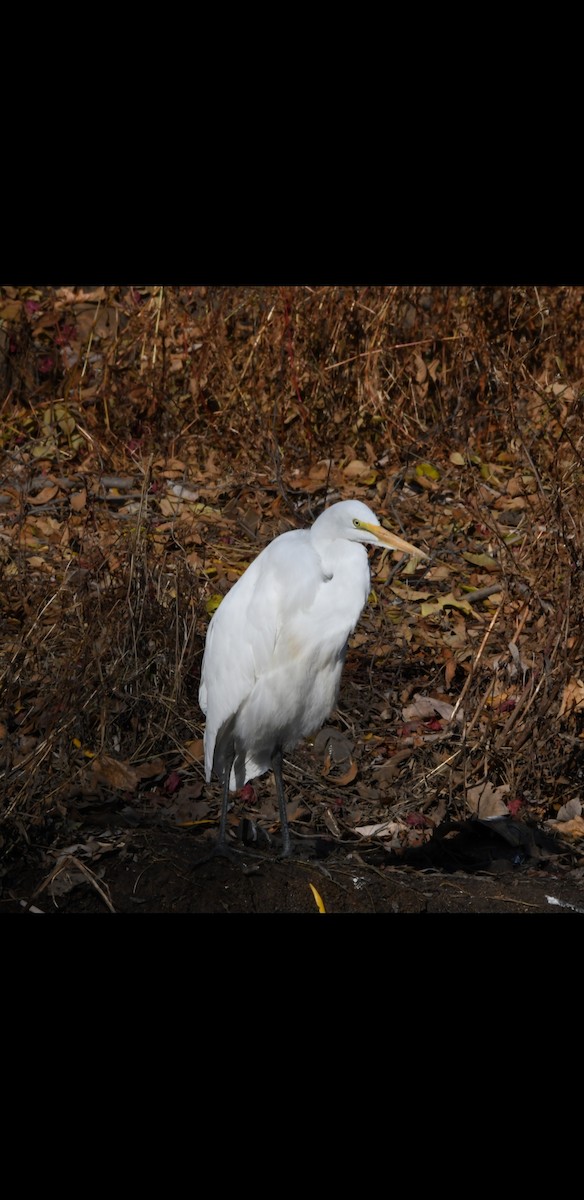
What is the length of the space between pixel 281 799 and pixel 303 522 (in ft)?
4.80

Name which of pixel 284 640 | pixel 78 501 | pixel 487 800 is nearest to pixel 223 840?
pixel 284 640

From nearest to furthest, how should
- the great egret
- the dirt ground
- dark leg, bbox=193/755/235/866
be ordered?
the dirt ground → dark leg, bbox=193/755/235/866 → the great egret

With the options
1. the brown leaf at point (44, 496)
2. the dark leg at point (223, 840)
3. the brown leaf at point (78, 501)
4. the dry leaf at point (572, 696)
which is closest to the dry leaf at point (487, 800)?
the dry leaf at point (572, 696)

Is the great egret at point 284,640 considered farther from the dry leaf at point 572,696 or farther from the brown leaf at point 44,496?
the brown leaf at point 44,496

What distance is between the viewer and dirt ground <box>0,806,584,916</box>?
2.66 metres

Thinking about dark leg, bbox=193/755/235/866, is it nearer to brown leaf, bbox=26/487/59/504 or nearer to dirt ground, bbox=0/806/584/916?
dirt ground, bbox=0/806/584/916

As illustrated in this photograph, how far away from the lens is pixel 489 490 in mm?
4949

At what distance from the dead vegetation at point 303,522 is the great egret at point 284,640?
0.38 meters

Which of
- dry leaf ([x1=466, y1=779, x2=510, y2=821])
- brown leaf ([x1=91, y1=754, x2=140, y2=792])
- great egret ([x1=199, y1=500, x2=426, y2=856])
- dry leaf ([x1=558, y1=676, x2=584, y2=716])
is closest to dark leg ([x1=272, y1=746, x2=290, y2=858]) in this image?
great egret ([x1=199, y1=500, x2=426, y2=856])

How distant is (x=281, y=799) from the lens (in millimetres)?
3299

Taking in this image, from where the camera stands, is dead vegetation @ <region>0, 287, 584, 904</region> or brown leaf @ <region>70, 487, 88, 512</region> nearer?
dead vegetation @ <region>0, 287, 584, 904</region>

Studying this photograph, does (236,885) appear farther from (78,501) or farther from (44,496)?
(44,496)

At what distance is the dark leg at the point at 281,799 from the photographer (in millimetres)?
3139

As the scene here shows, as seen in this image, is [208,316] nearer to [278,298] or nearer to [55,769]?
[278,298]
